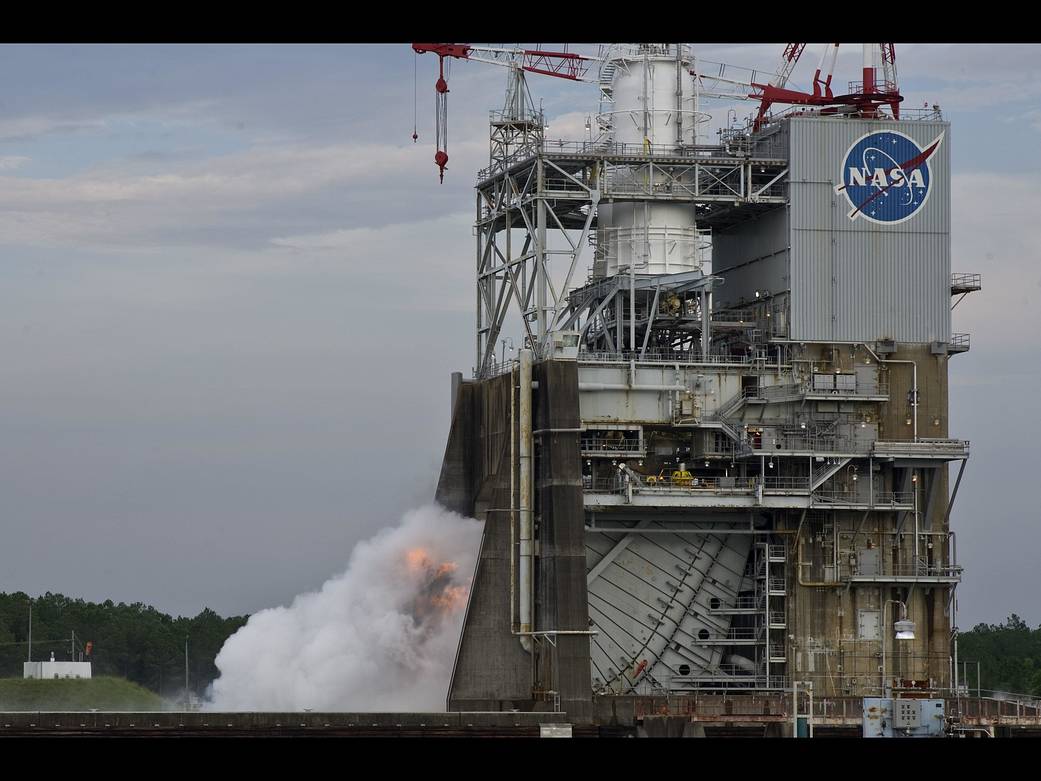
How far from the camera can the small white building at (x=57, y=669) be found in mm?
113750

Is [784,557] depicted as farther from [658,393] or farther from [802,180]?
[802,180]

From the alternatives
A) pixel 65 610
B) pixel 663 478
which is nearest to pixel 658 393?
pixel 663 478

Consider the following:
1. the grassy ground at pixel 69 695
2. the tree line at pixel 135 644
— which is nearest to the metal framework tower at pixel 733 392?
Answer: the grassy ground at pixel 69 695

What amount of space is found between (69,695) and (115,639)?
33642 mm

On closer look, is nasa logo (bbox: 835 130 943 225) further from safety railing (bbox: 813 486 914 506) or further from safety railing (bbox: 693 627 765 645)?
safety railing (bbox: 693 627 765 645)

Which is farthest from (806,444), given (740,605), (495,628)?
(495,628)

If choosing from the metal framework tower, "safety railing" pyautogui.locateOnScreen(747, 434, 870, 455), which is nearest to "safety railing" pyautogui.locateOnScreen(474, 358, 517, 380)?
the metal framework tower

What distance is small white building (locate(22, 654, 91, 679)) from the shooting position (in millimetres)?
113750

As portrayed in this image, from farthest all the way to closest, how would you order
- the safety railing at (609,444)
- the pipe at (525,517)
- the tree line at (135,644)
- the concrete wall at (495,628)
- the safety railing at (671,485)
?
the tree line at (135,644) → the safety railing at (609,444) → the safety railing at (671,485) → the pipe at (525,517) → the concrete wall at (495,628)

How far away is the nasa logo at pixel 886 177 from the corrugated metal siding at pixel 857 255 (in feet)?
0.96

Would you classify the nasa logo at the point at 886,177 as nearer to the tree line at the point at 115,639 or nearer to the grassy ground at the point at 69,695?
the grassy ground at the point at 69,695

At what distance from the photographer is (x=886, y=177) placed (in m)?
82.2

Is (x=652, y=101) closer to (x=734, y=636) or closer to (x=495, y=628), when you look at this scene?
(x=734, y=636)
